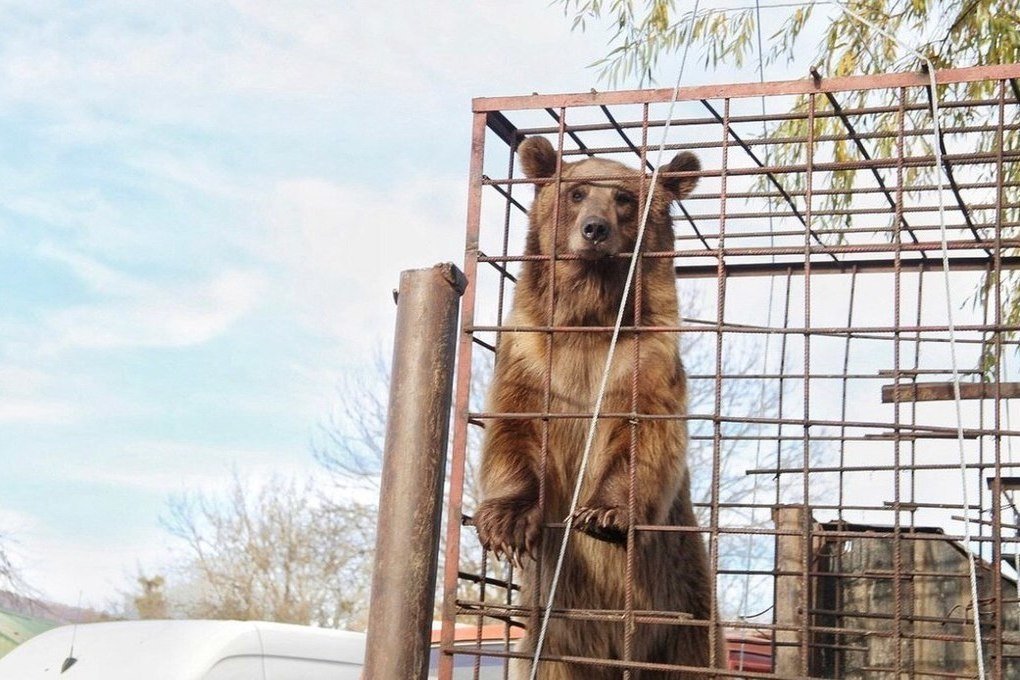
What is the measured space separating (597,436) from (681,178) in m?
1.11

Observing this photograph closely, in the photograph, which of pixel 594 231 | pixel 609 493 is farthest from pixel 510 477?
pixel 594 231

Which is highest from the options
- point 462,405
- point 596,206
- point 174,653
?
point 596,206

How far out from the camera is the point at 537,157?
16.6ft

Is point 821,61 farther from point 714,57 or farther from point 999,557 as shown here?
point 999,557

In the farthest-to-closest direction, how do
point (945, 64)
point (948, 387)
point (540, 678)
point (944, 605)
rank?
point (945, 64) → point (948, 387) → point (944, 605) → point (540, 678)

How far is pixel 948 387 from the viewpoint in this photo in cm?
724

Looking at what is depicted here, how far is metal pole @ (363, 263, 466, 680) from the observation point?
3439 millimetres

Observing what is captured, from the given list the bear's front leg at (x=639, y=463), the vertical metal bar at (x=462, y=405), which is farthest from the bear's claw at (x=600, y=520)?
the vertical metal bar at (x=462, y=405)

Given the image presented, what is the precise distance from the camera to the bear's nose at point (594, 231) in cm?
485

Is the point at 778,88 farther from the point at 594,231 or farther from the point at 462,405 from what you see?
the point at 462,405

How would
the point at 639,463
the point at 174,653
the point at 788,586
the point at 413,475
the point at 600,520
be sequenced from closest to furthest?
1. the point at 413,475
2. the point at 600,520
3. the point at 639,463
4. the point at 174,653
5. the point at 788,586

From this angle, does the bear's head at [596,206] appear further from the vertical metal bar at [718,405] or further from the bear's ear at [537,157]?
the vertical metal bar at [718,405]

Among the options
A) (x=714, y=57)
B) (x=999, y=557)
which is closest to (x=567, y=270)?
(x=999, y=557)

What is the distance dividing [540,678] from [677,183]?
6.75 feet
